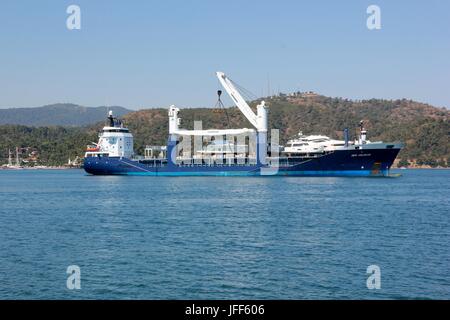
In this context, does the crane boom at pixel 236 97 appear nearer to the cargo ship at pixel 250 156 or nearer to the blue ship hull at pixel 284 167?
the cargo ship at pixel 250 156

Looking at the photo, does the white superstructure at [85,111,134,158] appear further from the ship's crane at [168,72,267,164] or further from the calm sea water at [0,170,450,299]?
the calm sea water at [0,170,450,299]

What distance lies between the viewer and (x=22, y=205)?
52.2 meters

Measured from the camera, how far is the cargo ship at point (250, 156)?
286 ft

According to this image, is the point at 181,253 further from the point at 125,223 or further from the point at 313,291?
the point at 125,223

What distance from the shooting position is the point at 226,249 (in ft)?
92.4

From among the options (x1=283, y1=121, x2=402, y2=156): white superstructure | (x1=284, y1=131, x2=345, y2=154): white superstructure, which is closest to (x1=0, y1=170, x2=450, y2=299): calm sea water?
(x1=283, y1=121, x2=402, y2=156): white superstructure

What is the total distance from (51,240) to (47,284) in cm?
995

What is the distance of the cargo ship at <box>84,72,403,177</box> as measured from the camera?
286ft

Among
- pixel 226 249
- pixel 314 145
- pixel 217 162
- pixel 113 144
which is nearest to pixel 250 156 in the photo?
pixel 217 162

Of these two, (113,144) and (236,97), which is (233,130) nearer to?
(236,97)

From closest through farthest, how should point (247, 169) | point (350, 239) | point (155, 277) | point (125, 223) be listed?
point (155, 277) < point (350, 239) < point (125, 223) < point (247, 169)

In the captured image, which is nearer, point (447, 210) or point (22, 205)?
point (447, 210)

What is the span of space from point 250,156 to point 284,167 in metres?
8.49
